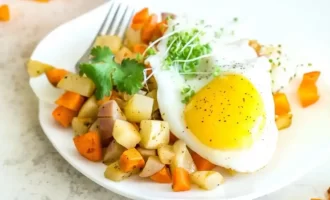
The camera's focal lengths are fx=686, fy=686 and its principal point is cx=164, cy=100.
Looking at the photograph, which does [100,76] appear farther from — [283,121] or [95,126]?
[283,121]

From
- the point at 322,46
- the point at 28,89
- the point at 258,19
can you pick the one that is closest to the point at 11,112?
the point at 28,89

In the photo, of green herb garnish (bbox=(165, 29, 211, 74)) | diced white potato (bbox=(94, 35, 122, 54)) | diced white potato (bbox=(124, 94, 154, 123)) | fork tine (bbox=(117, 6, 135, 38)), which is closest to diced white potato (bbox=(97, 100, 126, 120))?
diced white potato (bbox=(124, 94, 154, 123))

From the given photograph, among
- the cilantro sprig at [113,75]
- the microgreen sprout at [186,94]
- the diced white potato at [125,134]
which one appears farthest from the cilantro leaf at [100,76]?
the microgreen sprout at [186,94]

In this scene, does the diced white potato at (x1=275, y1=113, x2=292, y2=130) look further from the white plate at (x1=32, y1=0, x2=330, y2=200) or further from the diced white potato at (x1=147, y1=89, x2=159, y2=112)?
the diced white potato at (x1=147, y1=89, x2=159, y2=112)

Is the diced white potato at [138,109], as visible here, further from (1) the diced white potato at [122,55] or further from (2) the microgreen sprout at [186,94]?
(1) the diced white potato at [122,55]

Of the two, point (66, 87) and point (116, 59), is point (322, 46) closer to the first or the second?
point (116, 59)

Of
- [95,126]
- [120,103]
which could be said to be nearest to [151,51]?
[120,103]
